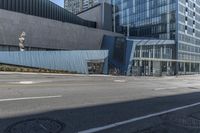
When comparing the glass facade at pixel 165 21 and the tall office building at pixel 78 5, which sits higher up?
the tall office building at pixel 78 5

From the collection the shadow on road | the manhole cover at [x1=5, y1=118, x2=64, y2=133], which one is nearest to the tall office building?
the shadow on road

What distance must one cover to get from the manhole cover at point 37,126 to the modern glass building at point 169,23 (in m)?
69.1

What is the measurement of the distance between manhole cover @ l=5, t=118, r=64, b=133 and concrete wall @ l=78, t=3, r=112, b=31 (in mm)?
76614

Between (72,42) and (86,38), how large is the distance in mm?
4142

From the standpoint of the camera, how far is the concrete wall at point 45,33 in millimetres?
47194

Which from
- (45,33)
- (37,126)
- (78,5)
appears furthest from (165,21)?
(78,5)

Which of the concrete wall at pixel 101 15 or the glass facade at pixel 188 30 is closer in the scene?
the glass facade at pixel 188 30

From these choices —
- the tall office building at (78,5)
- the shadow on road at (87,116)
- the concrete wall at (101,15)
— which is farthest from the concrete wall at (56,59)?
the tall office building at (78,5)

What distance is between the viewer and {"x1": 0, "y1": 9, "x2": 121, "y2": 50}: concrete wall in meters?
47.2

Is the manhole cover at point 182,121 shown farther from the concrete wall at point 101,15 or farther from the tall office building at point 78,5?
the tall office building at point 78,5

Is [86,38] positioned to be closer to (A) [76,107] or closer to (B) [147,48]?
(B) [147,48]

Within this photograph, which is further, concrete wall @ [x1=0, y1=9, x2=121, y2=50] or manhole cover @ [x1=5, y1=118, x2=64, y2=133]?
concrete wall @ [x1=0, y1=9, x2=121, y2=50]

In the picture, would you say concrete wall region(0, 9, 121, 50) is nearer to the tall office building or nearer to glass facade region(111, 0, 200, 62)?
glass facade region(111, 0, 200, 62)

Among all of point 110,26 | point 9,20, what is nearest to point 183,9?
point 110,26
